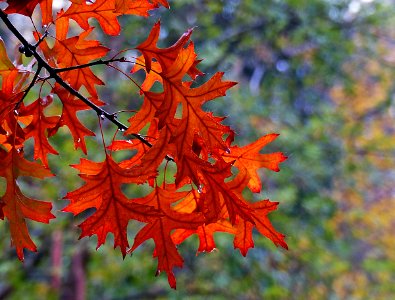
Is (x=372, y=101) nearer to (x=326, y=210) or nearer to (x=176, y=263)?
(x=326, y=210)

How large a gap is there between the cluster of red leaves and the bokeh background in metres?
2.33

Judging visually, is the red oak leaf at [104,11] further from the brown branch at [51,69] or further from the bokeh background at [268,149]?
the bokeh background at [268,149]

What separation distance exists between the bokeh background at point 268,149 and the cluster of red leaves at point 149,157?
7.66ft

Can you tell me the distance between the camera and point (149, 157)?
2.09 feet

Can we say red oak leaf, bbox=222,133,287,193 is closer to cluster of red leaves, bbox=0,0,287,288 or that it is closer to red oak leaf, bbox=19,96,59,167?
cluster of red leaves, bbox=0,0,287,288

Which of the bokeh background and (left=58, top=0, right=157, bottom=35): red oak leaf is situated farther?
the bokeh background

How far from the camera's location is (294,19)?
157 inches

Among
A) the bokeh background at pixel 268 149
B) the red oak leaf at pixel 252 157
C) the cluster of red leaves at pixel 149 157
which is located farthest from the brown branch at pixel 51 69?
the bokeh background at pixel 268 149

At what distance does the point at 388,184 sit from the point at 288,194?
13.6ft

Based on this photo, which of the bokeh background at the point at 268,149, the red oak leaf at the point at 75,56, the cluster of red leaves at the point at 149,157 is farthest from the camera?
the bokeh background at the point at 268,149

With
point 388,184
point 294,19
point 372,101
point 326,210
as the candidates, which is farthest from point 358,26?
point 388,184

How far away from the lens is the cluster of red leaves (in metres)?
0.65

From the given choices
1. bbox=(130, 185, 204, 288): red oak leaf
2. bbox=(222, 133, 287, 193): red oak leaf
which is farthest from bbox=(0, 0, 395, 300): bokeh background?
bbox=(130, 185, 204, 288): red oak leaf

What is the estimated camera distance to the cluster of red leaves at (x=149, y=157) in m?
0.65
